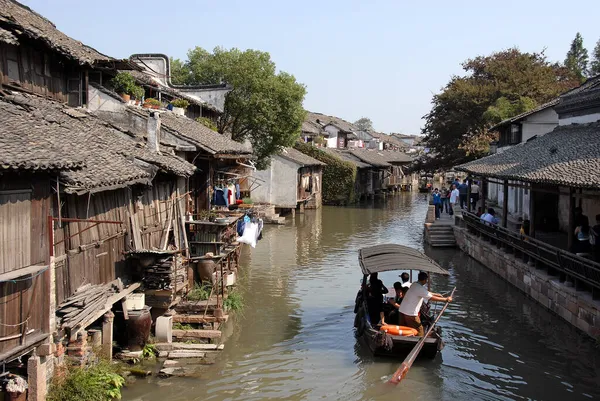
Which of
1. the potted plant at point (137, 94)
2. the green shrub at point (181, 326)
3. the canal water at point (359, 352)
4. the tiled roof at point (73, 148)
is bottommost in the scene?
the canal water at point (359, 352)

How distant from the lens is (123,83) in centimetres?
1827

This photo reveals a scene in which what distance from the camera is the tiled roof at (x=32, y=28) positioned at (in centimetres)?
1261

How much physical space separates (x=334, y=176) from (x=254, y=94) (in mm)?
21538

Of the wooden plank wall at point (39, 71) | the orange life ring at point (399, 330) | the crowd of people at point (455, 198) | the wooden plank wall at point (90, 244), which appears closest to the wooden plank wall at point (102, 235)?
the wooden plank wall at point (90, 244)

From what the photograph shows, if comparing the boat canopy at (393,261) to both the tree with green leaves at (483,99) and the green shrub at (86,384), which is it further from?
the tree with green leaves at (483,99)

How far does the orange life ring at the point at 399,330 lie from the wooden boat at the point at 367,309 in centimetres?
16

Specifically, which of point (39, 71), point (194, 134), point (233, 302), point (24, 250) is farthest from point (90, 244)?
point (194, 134)

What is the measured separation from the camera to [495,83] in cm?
4766

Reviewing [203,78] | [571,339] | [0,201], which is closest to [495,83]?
[203,78]

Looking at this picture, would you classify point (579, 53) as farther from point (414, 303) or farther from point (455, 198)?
point (414, 303)

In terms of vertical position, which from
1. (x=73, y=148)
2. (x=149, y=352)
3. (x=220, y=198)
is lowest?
(x=149, y=352)

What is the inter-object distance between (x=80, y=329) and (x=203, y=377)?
3.28 metres

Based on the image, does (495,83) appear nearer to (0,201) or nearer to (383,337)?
(383,337)

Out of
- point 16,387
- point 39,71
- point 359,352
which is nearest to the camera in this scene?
point 16,387
